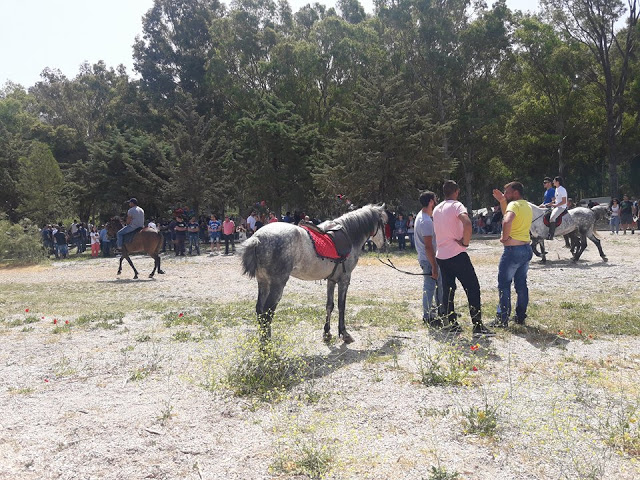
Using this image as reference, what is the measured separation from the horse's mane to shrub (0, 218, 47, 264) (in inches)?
804

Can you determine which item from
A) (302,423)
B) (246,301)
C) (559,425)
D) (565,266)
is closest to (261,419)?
(302,423)

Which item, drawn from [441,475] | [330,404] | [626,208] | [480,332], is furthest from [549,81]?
[441,475]

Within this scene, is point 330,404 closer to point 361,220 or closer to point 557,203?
point 361,220

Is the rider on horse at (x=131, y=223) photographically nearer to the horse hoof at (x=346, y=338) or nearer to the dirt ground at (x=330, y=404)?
the dirt ground at (x=330, y=404)

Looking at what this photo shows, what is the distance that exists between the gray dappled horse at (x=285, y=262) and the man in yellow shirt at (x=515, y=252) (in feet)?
7.20

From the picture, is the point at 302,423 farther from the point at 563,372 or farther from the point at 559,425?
the point at 563,372

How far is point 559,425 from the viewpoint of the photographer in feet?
13.2

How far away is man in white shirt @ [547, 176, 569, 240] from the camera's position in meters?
14.2

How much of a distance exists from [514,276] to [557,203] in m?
7.89

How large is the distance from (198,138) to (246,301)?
23.9 metres

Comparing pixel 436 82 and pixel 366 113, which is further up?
pixel 436 82

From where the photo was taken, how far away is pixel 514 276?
757cm

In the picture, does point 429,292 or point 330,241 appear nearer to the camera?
point 330,241

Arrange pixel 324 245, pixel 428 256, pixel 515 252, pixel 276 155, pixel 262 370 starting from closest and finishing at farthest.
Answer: pixel 262 370 < pixel 324 245 < pixel 515 252 < pixel 428 256 < pixel 276 155
